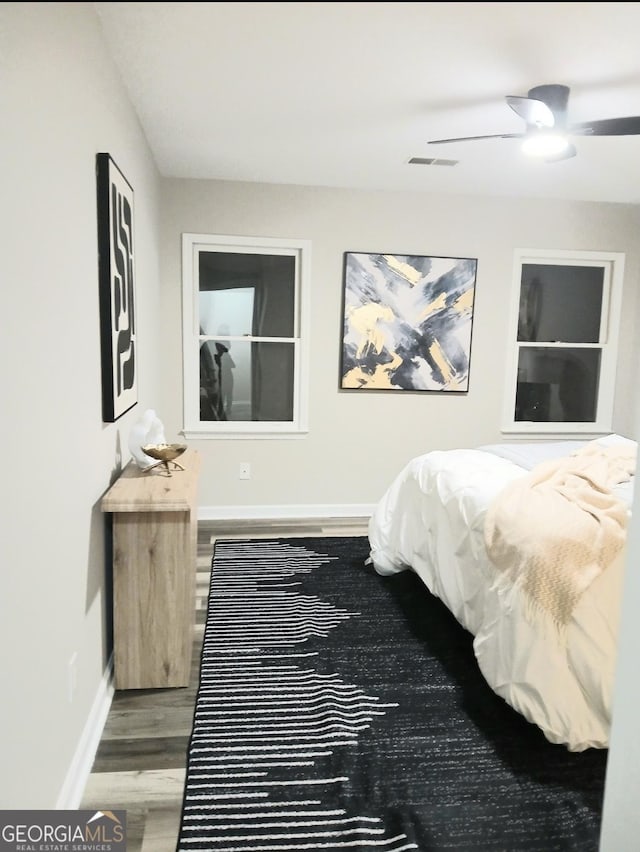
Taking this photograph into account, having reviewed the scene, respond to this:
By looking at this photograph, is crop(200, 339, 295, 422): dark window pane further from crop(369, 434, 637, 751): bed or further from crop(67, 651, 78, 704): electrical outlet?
crop(67, 651, 78, 704): electrical outlet

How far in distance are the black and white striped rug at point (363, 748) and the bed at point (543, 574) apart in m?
0.19

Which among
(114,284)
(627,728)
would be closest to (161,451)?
(114,284)

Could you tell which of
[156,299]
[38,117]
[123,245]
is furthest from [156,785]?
[156,299]

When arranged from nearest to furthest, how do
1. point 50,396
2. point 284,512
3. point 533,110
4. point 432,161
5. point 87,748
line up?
point 50,396
point 87,748
point 533,110
point 432,161
point 284,512

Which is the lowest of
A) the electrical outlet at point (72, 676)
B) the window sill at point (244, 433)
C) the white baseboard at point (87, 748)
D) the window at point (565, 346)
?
the white baseboard at point (87, 748)

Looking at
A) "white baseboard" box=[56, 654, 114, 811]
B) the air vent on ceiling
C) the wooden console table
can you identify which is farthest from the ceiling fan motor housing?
"white baseboard" box=[56, 654, 114, 811]

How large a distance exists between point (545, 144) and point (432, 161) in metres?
1.09

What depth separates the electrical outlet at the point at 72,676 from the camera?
5.63 feet

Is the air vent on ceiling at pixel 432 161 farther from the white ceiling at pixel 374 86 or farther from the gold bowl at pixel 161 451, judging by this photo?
the gold bowl at pixel 161 451

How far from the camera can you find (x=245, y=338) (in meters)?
4.54

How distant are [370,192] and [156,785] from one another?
383 centimetres

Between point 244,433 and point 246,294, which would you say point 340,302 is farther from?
point 244,433

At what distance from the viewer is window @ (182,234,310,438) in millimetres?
4402

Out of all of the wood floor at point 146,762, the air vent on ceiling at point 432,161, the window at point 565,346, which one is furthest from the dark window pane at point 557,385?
the wood floor at point 146,762
